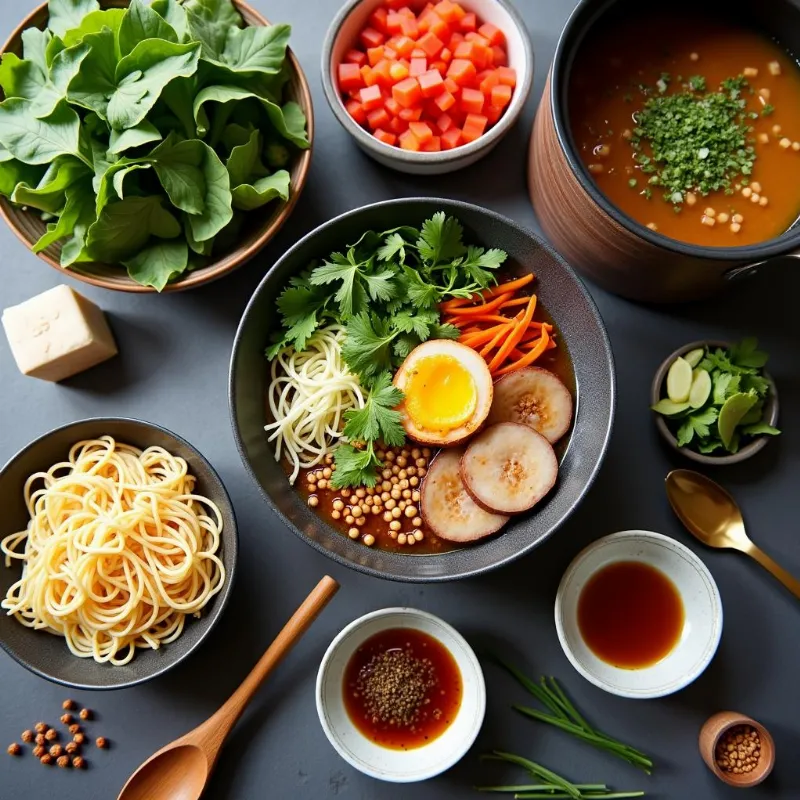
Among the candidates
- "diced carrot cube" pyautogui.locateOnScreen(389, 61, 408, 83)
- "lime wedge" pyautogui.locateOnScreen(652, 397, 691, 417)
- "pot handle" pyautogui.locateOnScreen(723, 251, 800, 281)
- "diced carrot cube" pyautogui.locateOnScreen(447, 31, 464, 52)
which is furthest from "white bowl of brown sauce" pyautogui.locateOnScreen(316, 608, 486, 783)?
"diced carrot cube" pyautogui.locateOnScreen(447, 31, 464, 52)

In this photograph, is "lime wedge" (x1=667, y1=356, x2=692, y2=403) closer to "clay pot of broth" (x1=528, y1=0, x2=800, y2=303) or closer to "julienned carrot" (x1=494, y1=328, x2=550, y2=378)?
"clay pot of broth" (x1=528, y1=0, x2=800, y2=303)

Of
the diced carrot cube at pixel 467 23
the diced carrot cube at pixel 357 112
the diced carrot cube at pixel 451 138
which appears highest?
the diced carrot cube at pixel 467 23

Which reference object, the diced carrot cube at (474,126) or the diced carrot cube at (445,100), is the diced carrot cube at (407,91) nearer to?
the diced carrot cube at (445,100)

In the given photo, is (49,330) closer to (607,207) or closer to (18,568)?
(18,568)

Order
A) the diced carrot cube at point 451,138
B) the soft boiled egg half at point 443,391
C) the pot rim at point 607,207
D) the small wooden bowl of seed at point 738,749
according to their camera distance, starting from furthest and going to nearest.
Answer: the diced carrot cube at point 451,138
the small wooden bowl of seed at point 738,749
the soft boiled egg half at point 443,391
the pot rim at point 607,207

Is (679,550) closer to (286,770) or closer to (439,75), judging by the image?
(286,770)

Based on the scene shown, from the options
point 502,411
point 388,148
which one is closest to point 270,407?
point 502,411

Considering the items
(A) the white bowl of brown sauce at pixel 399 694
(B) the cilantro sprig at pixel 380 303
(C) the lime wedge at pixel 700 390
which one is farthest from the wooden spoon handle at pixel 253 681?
(C) the lime wedge at pixel 700 390
